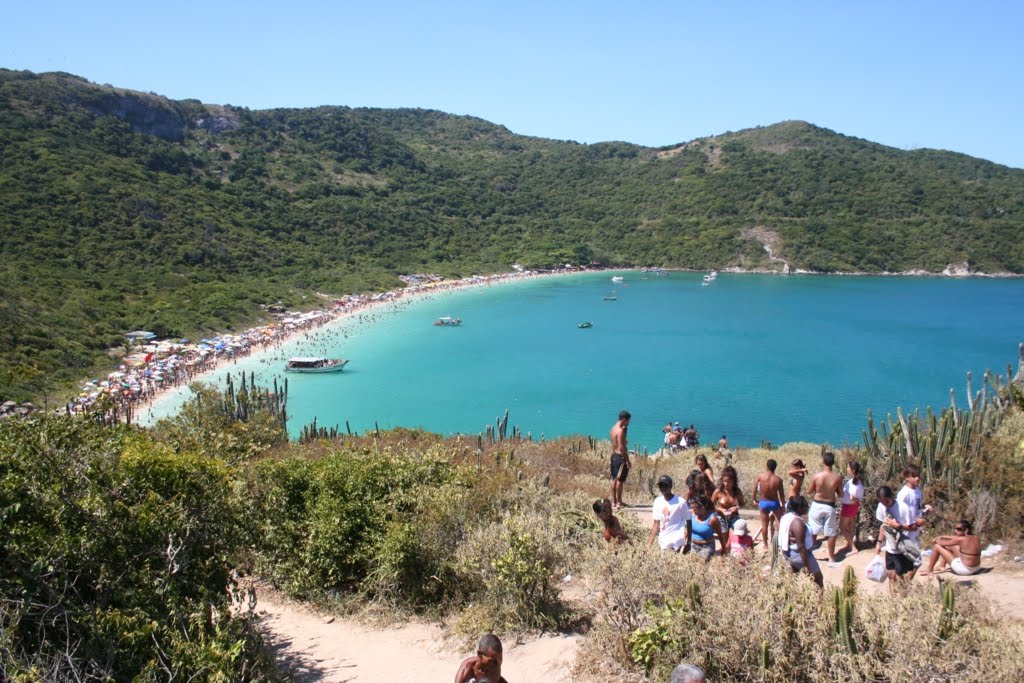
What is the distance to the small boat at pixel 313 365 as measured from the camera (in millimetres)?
40188

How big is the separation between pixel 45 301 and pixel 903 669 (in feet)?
146

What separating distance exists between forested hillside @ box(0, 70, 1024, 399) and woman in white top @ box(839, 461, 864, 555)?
10.4 m

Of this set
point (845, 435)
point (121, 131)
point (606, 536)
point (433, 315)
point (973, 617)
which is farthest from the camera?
point (121, 131)

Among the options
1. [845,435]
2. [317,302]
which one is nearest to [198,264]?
[317,302]

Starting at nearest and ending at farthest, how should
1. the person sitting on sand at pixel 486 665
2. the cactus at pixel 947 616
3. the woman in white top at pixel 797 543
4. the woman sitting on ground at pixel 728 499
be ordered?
the person sitting on sand at pixel 486 665 → the cactus at pixel 947 616 → the woman in white top at pixel 797 543 → the woman sitting on ground at pixel 728 499

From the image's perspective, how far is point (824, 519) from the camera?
27.0ft

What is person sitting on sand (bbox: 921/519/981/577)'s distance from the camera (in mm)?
7418

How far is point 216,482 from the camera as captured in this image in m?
5.82

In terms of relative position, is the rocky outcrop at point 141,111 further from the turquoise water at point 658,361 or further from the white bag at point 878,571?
A: the white bag at point 878,571

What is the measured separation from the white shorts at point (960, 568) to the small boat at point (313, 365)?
3683 cm

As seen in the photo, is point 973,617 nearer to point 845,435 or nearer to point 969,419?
point 969,419

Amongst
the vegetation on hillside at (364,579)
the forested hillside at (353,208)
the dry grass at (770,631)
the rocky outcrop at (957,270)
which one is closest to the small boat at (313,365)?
the forested hillside at (353,208)

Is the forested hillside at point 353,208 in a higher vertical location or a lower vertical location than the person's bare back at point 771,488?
higher

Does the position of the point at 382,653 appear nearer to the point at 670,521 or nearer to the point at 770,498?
the point at 670,521
